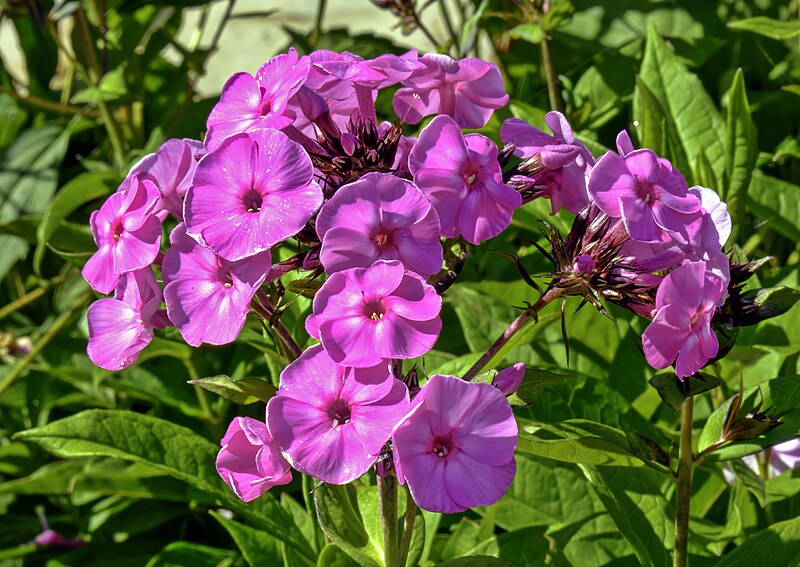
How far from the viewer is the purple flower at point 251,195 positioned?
0.96 meters

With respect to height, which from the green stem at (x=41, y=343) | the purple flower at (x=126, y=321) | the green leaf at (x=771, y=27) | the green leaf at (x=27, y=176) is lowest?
the green stem at (x=41, y=343)

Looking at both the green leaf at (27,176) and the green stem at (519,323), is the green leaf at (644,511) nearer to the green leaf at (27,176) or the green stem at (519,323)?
the green stem at (519,323)

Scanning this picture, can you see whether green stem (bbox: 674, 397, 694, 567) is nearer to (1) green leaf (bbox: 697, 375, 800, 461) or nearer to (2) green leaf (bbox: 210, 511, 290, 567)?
(1) green leaf (bbox: 697, 375, 800, 461)

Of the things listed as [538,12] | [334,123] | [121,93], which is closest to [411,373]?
[334,123]

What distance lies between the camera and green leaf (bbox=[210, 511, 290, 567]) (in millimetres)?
1511

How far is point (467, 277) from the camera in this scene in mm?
1991

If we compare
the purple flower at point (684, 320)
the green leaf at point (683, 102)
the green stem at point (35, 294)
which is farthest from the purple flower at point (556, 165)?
the green stem at point (35, 294)

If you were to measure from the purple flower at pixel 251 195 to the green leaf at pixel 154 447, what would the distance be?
1.70 ft

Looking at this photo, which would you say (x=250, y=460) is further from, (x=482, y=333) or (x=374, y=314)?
(x=482, y=333)

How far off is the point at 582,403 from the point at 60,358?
120 centimetres

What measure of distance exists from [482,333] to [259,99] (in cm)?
63

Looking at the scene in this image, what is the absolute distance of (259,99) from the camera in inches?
44.8

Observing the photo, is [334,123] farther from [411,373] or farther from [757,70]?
[757,70]

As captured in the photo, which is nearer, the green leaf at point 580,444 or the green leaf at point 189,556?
the green leaf at point 580,444
